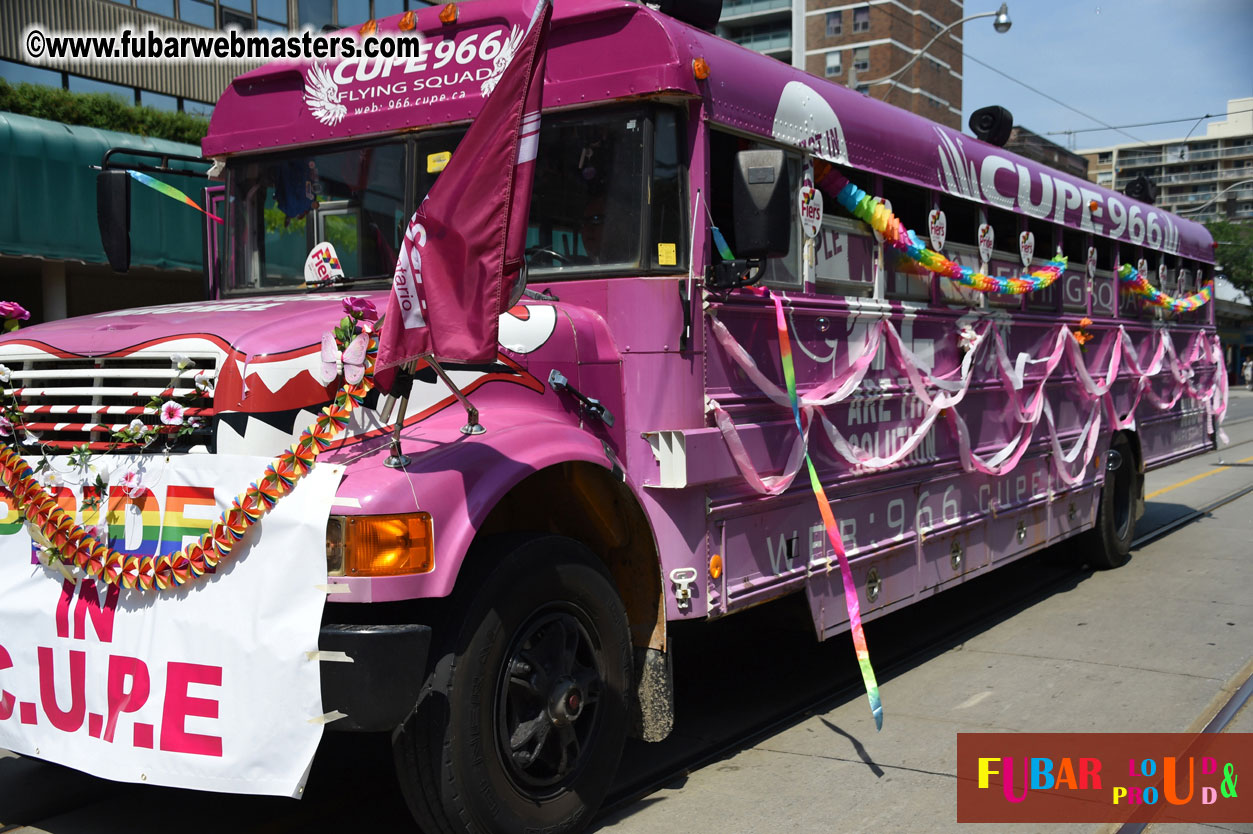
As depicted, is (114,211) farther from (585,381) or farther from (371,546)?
(371,546)

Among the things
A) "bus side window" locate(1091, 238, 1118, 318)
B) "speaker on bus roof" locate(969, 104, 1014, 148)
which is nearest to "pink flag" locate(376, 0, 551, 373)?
"speaker on bus roof" locate(969, 104, 1014, 148)

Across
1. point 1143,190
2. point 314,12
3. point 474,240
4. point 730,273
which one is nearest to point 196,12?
point 314,12

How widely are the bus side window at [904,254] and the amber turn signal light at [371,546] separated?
351 cm

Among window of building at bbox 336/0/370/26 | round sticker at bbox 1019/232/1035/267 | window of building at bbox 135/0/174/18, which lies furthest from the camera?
window of building at bbox 336/0/370/26

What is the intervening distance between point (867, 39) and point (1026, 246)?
6365cm

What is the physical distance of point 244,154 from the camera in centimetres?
525

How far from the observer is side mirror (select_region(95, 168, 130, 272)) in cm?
542

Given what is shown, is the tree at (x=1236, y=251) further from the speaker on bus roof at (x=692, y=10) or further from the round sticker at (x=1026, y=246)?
the speaker on bus roof at (x=692, y=10)

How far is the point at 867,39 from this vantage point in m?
67.0

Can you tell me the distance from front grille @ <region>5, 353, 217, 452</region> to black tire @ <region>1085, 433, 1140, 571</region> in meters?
7.47

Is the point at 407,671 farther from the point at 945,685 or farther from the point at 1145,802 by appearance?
the point at 945,685

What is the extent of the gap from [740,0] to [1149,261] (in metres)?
67.0

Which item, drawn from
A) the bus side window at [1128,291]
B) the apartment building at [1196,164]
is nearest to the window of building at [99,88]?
the bus side window at [1128,291]

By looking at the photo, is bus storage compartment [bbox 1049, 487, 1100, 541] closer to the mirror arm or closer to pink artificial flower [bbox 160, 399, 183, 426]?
the mirror arm
